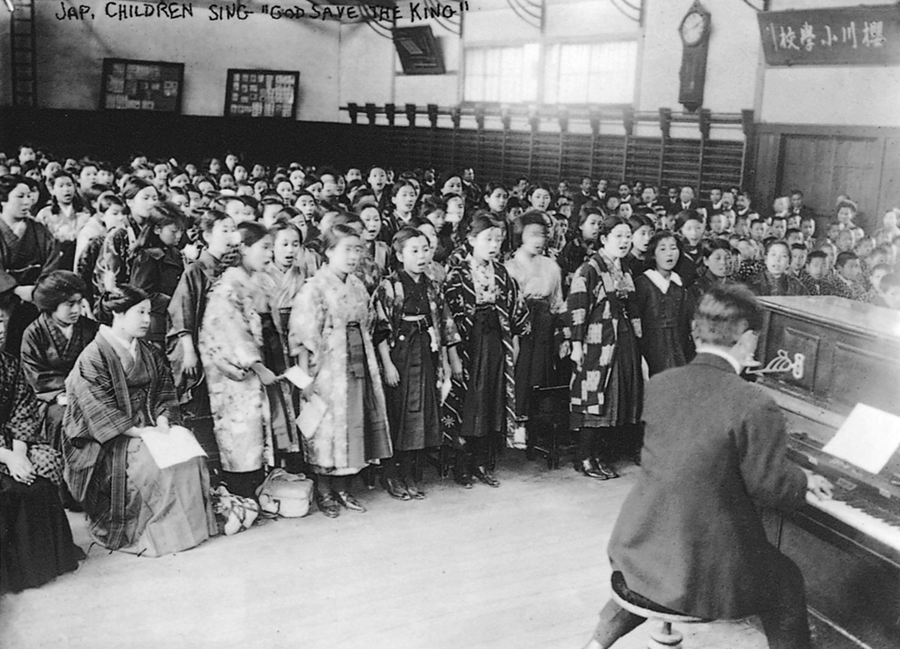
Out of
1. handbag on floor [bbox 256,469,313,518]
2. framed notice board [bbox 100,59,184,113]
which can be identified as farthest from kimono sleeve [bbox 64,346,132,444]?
framed notice board [bbox 100,59,184,113]

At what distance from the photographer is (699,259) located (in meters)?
6.42

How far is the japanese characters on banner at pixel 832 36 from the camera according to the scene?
31.8 feet

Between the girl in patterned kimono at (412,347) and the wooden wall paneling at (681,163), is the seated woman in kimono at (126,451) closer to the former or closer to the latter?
the girl in patterned kimono at (412,347)

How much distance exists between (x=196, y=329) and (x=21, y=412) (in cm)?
98

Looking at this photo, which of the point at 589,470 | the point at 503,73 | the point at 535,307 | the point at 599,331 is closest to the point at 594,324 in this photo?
the point at 599,331

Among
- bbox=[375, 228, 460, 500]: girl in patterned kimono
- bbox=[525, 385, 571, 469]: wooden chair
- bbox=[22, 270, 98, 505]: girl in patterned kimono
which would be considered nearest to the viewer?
bbox=[22, 270, 98, 505]: girl in patterned kimono

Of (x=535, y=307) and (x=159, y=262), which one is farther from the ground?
(x=159, y=262)

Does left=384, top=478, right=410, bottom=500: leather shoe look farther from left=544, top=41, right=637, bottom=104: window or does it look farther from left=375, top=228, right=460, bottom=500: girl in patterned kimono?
left=544, top=41, right=637, bottom=104: window

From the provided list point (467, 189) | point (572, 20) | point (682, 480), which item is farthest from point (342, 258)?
point (572, 20)

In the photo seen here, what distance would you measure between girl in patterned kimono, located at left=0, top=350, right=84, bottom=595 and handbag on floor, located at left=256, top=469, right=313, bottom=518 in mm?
956

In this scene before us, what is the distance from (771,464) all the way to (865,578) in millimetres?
896

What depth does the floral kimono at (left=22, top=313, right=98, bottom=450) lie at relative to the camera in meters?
4.34

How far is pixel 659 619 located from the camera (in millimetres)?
2750

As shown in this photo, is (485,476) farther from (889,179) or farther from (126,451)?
(889,179)
